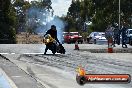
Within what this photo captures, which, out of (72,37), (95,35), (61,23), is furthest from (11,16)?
(61,23)

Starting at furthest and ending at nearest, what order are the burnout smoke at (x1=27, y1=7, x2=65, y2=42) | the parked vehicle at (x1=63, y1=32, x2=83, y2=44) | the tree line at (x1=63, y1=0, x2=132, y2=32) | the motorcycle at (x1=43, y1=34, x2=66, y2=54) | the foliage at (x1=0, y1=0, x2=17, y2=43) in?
the burnout smoke at (x1=27, y1=7, x2=65, y2=42) → the tree line at (x1=63, y1=0, x2=132, y2=32) → the foliage at (x1=0, y1=0, x2=17, y2=43) → the parked vehicle at (x1=63, y1=32, x2=83, y2=44) → the motorcycle at (x1=43, y1=34, x2=66, y2=54)

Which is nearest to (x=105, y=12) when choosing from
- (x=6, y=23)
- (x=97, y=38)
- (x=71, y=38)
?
(x=6, y=23)

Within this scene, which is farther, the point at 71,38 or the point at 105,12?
the point at 105,12

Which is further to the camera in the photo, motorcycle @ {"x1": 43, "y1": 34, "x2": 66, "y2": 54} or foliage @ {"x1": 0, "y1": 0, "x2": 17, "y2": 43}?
foliage @ {"x1": 0, "y1": 0, "x2": 17, "y2": 43}

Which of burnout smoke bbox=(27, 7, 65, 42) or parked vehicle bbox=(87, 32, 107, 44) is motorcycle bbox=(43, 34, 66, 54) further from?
burnout smoke bbox=(27, 7, 65, 42)

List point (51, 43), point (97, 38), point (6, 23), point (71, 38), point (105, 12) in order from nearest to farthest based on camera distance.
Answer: point (51, 43) < point (97, 38) < point (71, 38) < point (6, 23) < point (105, 12)

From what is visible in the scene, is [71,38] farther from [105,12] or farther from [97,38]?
[105,12]

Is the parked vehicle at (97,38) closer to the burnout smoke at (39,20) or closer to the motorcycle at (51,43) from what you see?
the motorcycle at (51,43)

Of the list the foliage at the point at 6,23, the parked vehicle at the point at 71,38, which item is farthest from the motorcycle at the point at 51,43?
the foliage at the point at 6,23

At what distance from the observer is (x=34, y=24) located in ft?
381

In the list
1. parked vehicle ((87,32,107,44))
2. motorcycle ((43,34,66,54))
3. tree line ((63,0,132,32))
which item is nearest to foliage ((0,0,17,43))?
parked vehicle ((87,32,107,44))

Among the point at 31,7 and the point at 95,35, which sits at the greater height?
the point at 31,7

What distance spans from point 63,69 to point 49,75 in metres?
2.04

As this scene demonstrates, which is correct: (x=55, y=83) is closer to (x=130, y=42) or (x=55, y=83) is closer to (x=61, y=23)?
(x=130, y=42)
